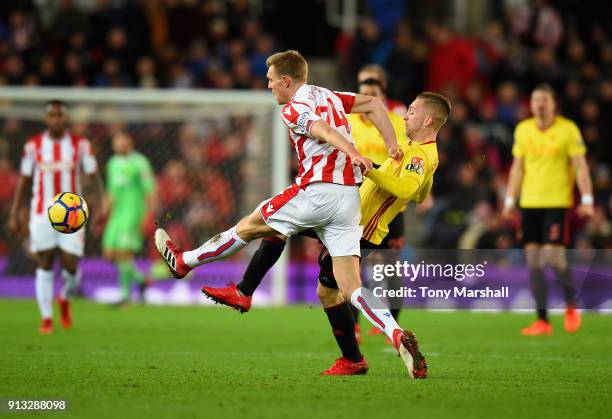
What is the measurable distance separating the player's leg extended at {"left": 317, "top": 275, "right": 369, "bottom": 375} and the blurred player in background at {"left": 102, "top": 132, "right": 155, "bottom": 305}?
23.8ft

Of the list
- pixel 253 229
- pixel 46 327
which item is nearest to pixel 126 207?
pixel 46 327

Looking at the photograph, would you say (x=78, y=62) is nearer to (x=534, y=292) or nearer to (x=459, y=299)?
(x=534, y=292)

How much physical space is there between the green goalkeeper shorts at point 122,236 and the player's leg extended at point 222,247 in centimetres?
722

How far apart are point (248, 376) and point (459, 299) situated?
65.9 inches

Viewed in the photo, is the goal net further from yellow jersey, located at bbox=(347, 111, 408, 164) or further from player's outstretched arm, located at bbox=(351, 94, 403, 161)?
player's outstretched arm, located at bbox=(351, 94, 403, 161)

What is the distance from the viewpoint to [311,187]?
7488 millimetres

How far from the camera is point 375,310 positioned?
7.40m

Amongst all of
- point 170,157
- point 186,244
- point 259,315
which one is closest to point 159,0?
point 170,157

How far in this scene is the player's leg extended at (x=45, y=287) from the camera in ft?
36.8

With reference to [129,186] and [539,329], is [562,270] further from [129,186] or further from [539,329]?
[129,186]

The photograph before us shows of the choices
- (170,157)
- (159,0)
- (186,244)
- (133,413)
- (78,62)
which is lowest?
(133,413)

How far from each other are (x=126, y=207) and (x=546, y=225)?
599 centimetres

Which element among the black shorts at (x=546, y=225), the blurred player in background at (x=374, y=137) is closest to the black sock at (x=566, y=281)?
the black shorts at (x=546, y=225)

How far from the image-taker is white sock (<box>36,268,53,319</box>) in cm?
1123
